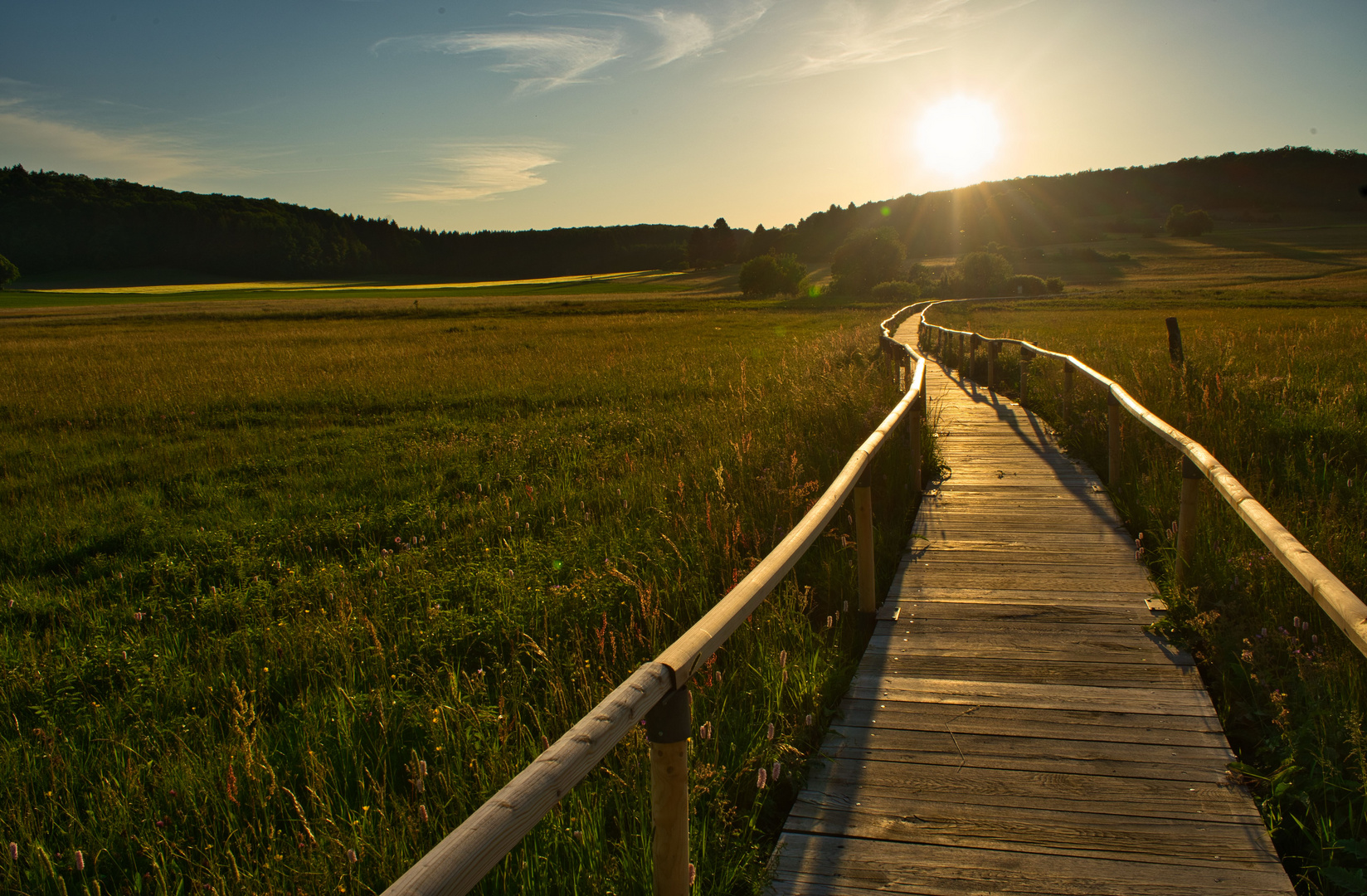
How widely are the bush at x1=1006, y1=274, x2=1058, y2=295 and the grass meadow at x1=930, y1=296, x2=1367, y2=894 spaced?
5251 cm

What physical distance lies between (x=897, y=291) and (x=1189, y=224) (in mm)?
66361

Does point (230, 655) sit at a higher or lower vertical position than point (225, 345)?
lower

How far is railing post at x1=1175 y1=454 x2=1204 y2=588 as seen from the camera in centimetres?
401

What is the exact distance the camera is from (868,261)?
7131 cm

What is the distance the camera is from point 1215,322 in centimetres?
2442

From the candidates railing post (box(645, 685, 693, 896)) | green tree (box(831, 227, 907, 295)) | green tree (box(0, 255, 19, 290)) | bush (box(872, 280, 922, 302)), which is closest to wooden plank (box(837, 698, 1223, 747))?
railing post (box(645, 685, 693, 896))

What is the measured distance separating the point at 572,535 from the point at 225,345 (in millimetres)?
24776

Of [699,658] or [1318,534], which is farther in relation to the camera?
[1318,534]

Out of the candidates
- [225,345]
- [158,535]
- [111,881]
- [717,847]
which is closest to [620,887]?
[717,847]

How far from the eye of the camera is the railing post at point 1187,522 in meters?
4.01

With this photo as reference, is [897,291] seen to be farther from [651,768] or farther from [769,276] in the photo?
[651,768]

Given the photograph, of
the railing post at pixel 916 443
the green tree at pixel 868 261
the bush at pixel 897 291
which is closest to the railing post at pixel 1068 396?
the railing post at pixel 916 443

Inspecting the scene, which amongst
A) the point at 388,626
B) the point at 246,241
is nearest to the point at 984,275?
the point at 388,626

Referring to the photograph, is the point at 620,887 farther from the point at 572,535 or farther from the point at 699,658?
the point at 572,535
